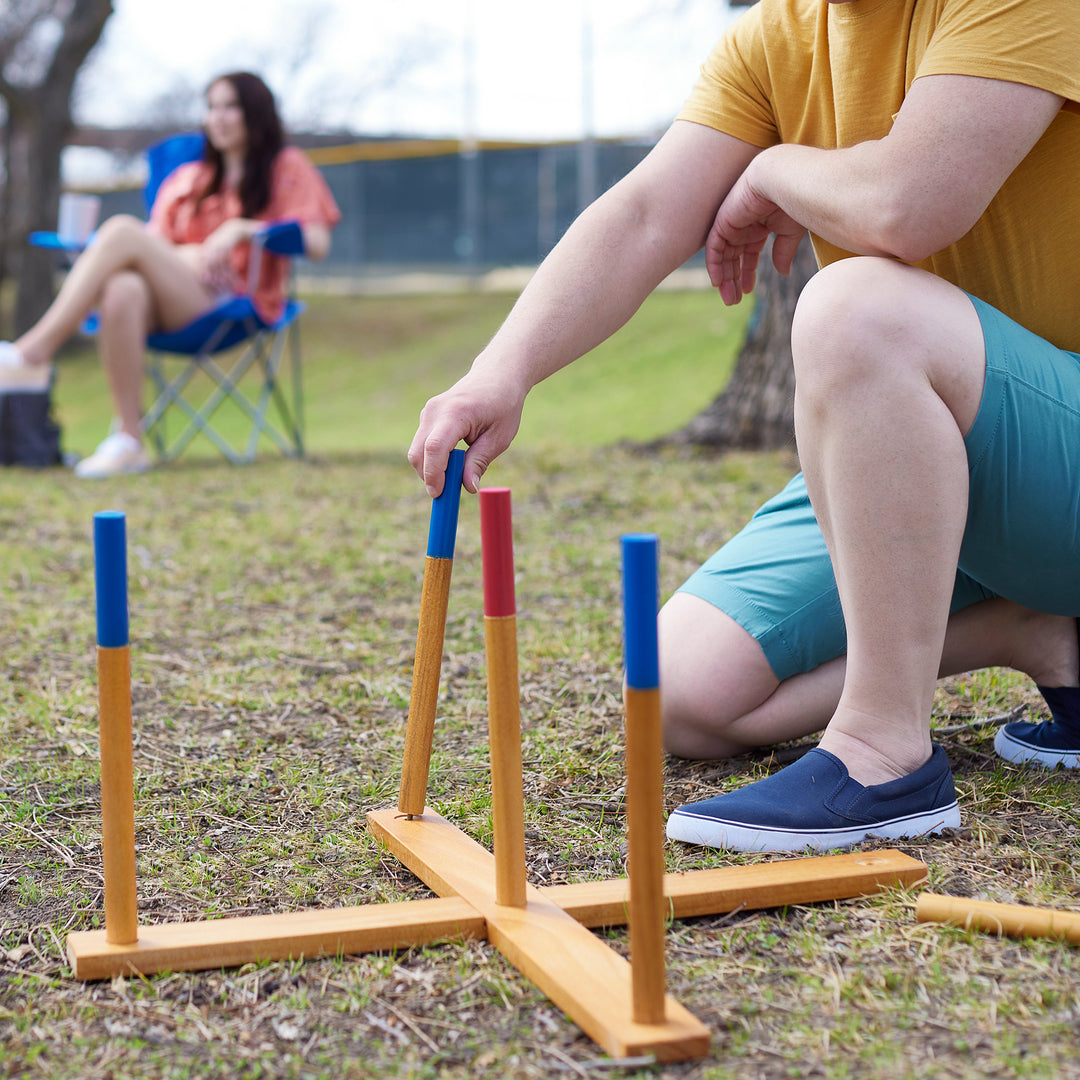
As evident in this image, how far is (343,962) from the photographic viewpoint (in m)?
1.10

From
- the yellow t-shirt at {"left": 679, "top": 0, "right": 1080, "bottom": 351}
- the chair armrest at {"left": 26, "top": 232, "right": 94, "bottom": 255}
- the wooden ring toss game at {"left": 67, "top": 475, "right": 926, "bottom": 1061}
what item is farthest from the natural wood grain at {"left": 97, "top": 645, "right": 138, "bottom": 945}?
the chair armrest at {"left": 26, "top": 232, "right": 94, "bottom": 255}

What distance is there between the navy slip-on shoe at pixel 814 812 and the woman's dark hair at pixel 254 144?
3.89 metres

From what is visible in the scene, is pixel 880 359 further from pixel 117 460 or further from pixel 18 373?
pixel 18 373

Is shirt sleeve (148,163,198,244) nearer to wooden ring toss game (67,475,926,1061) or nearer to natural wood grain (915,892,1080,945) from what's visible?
wooden ring toss game (67,475,926,1061)

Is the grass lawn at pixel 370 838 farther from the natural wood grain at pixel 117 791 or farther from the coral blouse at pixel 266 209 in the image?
the coral blouse at pixel 266 209

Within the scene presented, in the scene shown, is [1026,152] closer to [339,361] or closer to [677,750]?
[677,750]

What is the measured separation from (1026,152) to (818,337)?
11.3 inches

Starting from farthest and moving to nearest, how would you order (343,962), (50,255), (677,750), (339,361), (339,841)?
(339,361), (50,255), (677,750), (339,841), (343,962)

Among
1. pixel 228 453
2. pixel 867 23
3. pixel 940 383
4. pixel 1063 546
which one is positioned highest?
pixel 867 23

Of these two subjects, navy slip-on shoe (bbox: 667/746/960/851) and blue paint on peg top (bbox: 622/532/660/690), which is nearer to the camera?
blue paint on peg top (bbox: 622/532/660/690)

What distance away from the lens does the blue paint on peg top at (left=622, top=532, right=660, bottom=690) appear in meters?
0.86

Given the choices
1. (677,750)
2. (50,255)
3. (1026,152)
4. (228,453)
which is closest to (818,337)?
(1026,152)

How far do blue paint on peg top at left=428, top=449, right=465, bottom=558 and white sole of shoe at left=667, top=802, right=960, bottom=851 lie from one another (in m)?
0.39

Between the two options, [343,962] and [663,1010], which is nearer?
[663,1010]
